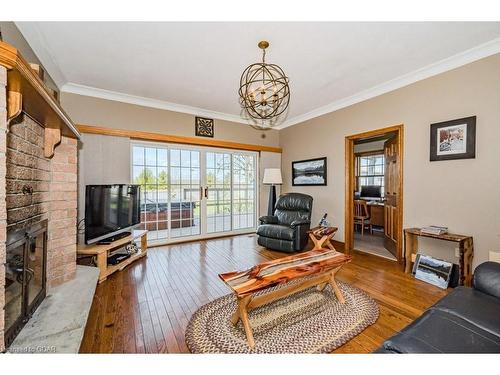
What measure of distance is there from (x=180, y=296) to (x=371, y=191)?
219 inches

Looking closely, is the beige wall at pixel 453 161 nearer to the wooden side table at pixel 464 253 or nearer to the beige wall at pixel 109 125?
the wooden side table at pixel 464 253

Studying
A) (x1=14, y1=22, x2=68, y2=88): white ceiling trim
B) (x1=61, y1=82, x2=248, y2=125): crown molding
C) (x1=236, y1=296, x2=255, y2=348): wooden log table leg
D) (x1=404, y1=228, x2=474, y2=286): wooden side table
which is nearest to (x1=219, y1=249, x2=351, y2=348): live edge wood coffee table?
(x1=236, y1=296, x2=255, y2=348): wooden log table leg

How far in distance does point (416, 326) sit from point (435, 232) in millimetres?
1984

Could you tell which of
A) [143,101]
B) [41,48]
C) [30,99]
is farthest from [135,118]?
[30,99]

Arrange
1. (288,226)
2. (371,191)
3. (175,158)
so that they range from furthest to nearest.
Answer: (371,191)
(175,158)
(288,226)

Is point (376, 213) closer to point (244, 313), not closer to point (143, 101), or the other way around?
point (244, 313)

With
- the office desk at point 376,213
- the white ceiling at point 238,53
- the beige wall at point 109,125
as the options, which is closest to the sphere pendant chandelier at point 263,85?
the white ceiling at point 238,53

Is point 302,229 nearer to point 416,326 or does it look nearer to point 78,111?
point 416,326

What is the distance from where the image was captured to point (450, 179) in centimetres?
275

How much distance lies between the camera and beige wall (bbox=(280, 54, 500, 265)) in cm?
244

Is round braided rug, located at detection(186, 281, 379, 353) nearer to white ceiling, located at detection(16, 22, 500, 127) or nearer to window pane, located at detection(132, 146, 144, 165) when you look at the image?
white ceiling, located at detection(16, 22, 500, 127)

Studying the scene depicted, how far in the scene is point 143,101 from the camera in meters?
3.97

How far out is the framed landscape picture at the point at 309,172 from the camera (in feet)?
14.6

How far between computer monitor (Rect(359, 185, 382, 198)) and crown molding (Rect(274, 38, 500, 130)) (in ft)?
9.40
